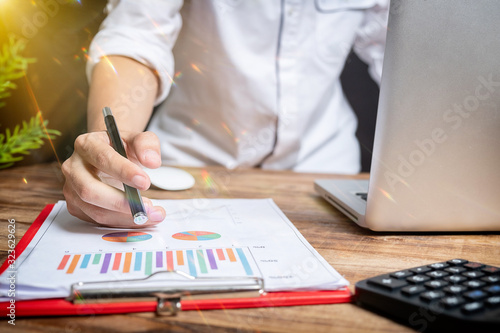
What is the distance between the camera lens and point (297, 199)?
0.71m

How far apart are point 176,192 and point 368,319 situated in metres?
0.46

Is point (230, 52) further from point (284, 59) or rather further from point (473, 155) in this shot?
point (473, 155)

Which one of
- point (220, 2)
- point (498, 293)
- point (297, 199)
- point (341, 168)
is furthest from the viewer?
point (341, 168)

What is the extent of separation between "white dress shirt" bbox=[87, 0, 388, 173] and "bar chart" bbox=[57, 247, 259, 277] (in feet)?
2.25

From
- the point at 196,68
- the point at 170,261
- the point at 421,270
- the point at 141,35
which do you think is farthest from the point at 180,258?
the point at 196,68

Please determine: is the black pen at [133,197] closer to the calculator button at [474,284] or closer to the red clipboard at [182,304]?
the red clipboard at [182,304]

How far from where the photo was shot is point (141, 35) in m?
Answer: 0.87

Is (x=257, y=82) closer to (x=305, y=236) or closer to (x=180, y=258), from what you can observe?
(x=305, y=236)

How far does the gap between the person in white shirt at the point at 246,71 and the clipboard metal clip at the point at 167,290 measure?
0.53 meters

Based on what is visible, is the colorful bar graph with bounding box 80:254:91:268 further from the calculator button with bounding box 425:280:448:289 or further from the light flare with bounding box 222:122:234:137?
the light flare with bounding box 222:122:234:137

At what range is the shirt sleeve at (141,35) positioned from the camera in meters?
0.82

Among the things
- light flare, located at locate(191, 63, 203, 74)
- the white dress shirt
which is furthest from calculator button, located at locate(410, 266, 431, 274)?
light flare, located at locate(191, 63, 203, 74)

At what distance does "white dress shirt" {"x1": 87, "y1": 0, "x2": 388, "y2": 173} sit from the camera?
1035mm

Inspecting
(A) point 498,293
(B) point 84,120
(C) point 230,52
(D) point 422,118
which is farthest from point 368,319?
(B) point 84,120
